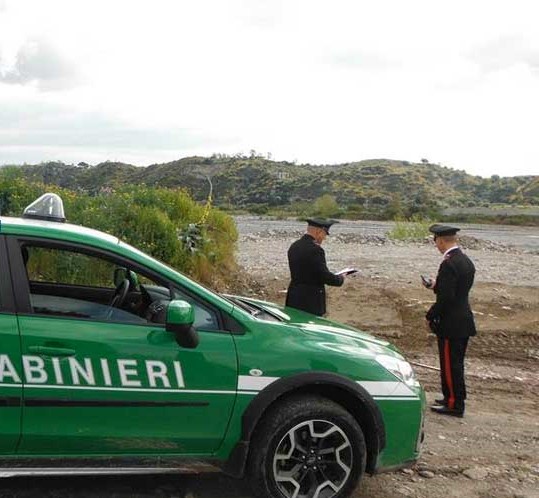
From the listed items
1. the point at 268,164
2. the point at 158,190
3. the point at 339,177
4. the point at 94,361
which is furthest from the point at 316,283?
the point at 268,164

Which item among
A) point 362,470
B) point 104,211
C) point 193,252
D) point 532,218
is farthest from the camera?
point 532,218

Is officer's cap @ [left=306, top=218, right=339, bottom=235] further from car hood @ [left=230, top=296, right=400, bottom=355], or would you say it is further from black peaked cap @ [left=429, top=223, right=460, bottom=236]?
car hood @ [left=230, top=296, right=400, bottom=355]

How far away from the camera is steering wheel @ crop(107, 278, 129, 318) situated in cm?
421

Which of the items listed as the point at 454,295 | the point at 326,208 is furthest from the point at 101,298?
the point at 326,208

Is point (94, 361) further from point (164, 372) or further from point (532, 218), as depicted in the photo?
point (532, 218)

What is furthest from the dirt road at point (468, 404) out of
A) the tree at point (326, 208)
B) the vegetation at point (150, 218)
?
the tree at point (326, 208)

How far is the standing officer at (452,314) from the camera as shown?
6.07 meters

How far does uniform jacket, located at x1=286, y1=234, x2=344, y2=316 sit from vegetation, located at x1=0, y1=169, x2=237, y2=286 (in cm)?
529

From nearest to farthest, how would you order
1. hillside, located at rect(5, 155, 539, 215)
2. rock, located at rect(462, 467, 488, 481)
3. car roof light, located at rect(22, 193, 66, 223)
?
car roof light, located at rect(22, 193, 66, 223)
rock, located at rect(462, 467, 488, 481)
hillside, located at rect(5, 155, 539, 215)

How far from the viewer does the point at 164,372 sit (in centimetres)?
360

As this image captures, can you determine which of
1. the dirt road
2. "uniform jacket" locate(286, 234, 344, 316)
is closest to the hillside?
the dirt road

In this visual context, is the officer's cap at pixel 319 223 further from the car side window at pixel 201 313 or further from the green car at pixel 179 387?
the car side window at pixel 201 313

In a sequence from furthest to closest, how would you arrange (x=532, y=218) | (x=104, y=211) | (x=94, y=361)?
1. (x=532, y=218)
2. (x=104, y=211)
3. (x=94, y=361)

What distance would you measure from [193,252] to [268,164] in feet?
478
